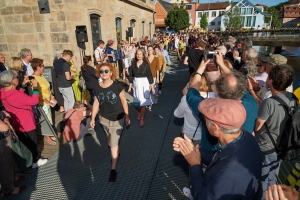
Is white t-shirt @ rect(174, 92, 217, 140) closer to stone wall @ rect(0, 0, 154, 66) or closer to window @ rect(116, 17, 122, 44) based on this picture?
stone wall @ rect(0, 0, 154, 66)

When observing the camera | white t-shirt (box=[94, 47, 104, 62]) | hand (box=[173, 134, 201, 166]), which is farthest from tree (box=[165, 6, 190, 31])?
hand (box=[173, 134, 201, 166])

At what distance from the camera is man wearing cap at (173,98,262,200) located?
4.00 ft

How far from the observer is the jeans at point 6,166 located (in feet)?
8.56

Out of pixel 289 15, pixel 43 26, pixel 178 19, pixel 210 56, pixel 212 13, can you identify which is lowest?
pixel 210 56

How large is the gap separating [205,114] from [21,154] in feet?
9.78

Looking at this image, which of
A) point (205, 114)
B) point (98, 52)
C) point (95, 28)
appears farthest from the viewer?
point (95, 28)

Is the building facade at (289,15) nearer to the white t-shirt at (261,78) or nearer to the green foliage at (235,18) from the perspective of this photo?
the green foliage at (235,18)

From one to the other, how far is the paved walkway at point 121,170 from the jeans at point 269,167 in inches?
42.8

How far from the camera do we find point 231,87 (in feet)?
5.97

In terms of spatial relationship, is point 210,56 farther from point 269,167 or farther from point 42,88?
point 42,88

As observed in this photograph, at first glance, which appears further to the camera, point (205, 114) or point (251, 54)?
point (251, 54)

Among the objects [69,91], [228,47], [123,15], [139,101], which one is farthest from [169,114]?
[123,15]

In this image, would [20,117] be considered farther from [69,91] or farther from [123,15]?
[123,15]

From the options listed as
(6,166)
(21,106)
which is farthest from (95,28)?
(6,166)
